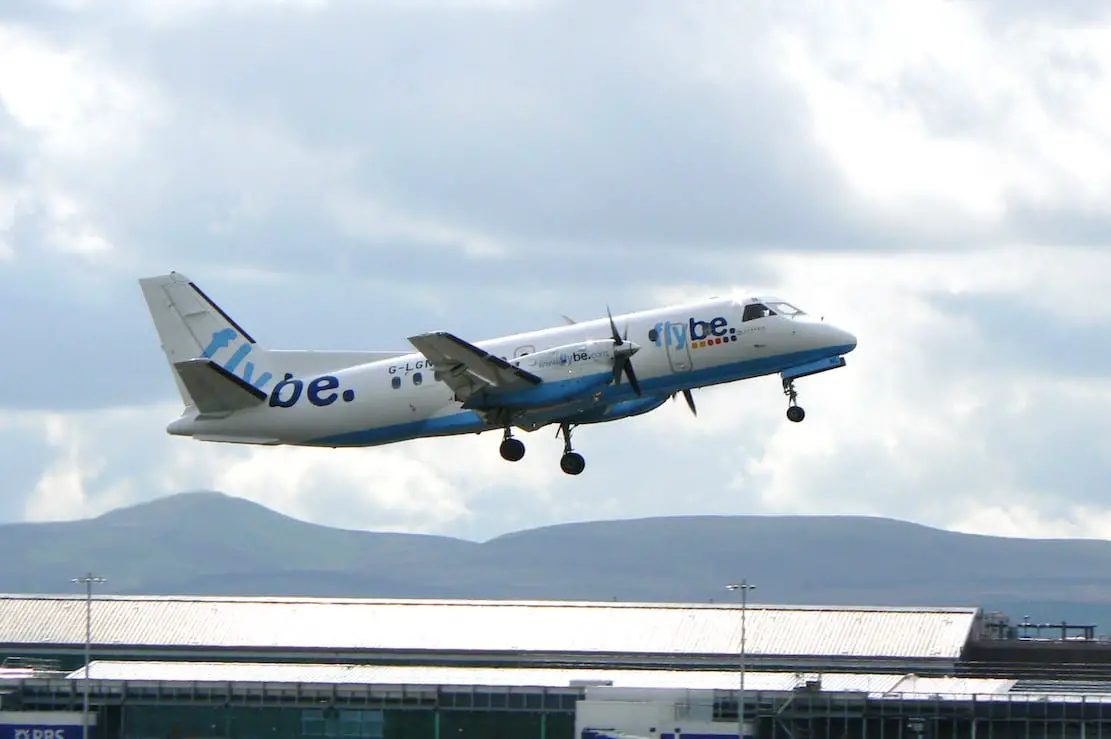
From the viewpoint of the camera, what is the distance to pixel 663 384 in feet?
198

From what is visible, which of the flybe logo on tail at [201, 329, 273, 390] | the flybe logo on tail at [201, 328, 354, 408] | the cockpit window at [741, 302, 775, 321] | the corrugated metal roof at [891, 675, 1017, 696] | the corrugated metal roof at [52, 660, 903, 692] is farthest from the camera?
the flybe logo on tail at [201, 329, 273, 390]

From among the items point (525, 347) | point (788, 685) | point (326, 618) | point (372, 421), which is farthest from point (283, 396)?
point (326, 618)

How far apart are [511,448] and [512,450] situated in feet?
0.29

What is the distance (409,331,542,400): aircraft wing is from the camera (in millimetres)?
58500

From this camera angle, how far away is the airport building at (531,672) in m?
57.9

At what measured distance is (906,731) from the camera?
2280 inches

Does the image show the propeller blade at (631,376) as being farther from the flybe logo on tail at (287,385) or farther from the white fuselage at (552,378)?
the flybe logo on tail at (287,385)

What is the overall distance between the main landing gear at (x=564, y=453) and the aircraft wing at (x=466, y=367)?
222cm

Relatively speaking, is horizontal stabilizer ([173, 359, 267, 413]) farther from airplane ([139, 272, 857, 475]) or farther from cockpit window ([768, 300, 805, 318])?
cockpit window ([768, 300, 805, 318])

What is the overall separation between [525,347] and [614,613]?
81.8 feet

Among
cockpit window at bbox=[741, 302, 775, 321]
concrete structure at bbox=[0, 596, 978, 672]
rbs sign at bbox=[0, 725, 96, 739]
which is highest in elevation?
cockpit window at bbox=[741, 302, 775, 321]

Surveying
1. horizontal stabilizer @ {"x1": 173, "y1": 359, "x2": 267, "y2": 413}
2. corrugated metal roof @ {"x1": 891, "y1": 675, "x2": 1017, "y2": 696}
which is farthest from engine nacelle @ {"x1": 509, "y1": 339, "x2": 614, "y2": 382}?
corrugated metal roof @ {"x1": 891, "y1": 675, "x2": 1017, "y2": 696}

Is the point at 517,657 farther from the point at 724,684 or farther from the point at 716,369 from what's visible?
the point at 716,369

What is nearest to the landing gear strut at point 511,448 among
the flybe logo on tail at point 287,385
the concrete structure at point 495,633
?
the flybe logo on tail at point 287,385
